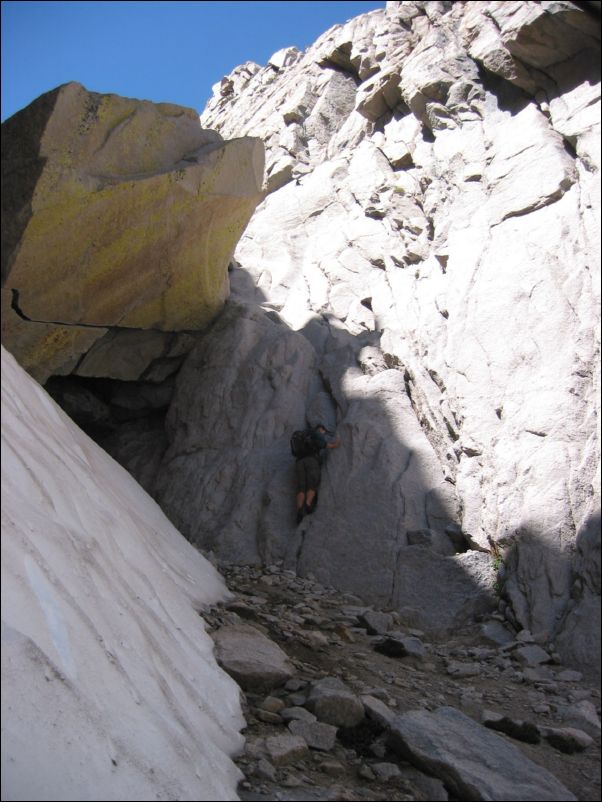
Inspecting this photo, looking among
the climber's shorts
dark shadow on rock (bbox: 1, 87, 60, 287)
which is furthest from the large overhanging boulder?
the climber's shorts

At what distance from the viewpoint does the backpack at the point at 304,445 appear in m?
9.73

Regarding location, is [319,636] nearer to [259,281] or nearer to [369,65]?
[259,281]

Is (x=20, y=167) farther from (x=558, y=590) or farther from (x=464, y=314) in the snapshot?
(x=558, y=590)

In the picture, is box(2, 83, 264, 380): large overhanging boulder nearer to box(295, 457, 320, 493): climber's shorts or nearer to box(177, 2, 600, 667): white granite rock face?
box(177, 2, 600, 667): white granite rock face

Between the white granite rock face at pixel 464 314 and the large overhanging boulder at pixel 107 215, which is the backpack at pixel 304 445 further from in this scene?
the large overhanging boulder at pixel 107 215

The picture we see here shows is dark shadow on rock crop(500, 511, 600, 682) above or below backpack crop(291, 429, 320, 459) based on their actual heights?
below

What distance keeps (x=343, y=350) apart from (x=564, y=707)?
6731 mm

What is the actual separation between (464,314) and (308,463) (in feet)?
9.18

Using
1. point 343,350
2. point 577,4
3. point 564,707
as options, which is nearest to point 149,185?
point 343,350

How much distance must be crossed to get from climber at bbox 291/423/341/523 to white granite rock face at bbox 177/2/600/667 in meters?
0.18

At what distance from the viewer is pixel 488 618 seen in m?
7.41

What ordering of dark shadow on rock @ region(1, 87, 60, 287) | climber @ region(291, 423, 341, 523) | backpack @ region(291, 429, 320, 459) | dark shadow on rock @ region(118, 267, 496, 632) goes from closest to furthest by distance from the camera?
dark shadow on rock @ region(1, 87, 60, 287), dark shadow on rock @ region(118, 267, 496, 632), climber @ region(291, 423, 341, 523), backpack @ region(291, 429, 320, 459)

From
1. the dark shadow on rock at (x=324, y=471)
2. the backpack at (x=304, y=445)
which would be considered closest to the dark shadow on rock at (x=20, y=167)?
the backpack at (x=304, y=445)

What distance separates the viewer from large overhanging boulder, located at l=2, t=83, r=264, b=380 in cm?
715
